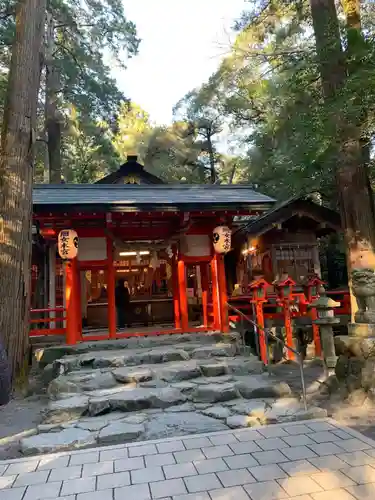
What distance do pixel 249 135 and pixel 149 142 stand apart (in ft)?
30.1

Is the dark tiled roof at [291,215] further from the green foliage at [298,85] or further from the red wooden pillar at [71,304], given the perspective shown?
the red wooden pillar at [71,304]

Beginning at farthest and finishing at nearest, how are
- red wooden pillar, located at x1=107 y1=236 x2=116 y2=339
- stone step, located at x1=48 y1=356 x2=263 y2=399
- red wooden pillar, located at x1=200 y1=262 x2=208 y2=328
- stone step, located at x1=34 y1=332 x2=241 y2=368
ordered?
red wooden pillar, located at x1=200 y1=262 x2=208 y2=328 → red wooden pillar, located at x1=107 y1=236 x2=116 y2=339 → stone step, located at x1=34 y1=332 x2=241 y2=368 → stone step, located at x1=48 y1=356 x2=263 y2=399

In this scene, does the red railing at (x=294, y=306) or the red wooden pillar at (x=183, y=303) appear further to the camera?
the red railing at (x=294, y=306)

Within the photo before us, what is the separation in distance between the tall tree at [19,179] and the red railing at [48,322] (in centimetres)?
136

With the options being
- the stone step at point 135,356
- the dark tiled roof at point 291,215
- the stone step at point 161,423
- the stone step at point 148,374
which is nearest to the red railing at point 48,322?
the stone step at point 135,356

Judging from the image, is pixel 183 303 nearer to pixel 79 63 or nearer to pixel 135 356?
pixel 135 356

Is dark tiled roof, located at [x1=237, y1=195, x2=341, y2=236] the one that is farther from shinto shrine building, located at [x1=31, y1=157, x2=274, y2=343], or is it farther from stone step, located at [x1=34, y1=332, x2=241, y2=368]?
stone step, located at [x1=34, y1=332, x2=241, y2=368]

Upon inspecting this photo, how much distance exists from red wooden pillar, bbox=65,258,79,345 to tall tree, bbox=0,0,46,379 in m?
1.11

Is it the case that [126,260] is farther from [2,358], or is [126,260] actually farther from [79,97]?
[2,358]

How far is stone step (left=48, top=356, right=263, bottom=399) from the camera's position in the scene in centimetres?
579

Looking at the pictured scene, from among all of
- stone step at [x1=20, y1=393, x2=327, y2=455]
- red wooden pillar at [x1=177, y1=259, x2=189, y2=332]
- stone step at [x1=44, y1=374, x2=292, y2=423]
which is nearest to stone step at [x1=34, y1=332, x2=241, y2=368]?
red wooden pillar at [x1=177, y1=259, x2=189, y2=332]

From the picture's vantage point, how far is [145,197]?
29.2ft

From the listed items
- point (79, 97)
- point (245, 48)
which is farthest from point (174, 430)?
point (79, 97)

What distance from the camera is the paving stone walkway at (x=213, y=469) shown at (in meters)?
3.06
